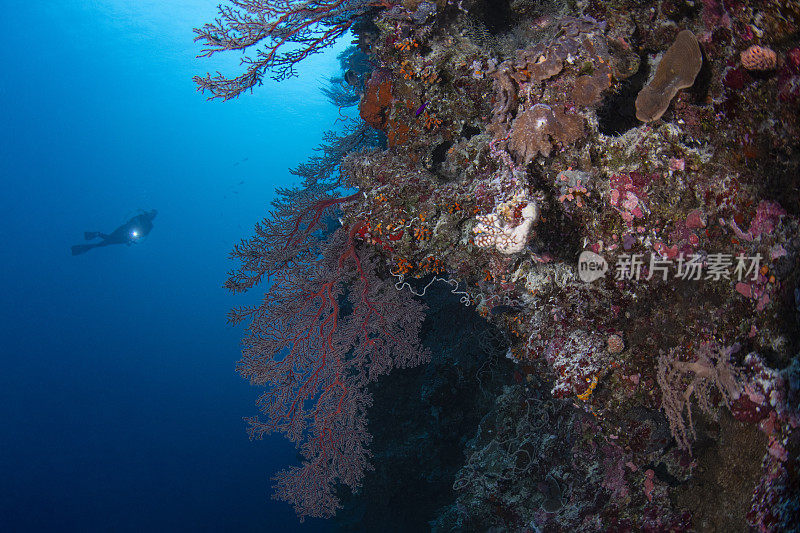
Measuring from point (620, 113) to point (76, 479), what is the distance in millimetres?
34047

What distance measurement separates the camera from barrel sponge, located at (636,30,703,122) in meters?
2.44

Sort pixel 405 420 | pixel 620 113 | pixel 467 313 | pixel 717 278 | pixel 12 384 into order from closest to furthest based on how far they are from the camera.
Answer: pixel 717 278
pixel 620 113
pixel 467 313
pixel 405 420
pixel 12 384

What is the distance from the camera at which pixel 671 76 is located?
8.28 feet

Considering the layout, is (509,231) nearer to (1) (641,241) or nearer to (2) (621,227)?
(2) (621,227)

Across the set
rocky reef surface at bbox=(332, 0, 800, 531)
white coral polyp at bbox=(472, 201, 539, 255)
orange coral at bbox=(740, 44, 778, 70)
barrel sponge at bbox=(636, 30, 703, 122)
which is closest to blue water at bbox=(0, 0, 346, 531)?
rocky reef surface at bbox=(332, 0, 800, 531)

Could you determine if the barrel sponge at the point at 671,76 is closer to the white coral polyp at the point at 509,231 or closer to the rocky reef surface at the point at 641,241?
the rocky reef surface at the point at 641,241

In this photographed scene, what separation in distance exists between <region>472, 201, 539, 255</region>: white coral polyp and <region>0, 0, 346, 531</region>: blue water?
17731mm

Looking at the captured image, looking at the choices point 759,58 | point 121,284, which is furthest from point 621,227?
point 121,284

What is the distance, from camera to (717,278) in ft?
8.36

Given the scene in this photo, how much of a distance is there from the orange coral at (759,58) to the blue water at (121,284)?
1927 cm

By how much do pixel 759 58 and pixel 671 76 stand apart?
0.53 m

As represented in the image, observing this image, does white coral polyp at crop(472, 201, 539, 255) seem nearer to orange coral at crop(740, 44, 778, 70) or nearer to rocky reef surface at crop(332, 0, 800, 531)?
rocky reef surface at crop(332, 0, 800, 531)

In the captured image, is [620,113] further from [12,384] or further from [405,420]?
[12,384]

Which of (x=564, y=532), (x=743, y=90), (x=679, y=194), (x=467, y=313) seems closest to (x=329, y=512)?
(x=564, y=532)
